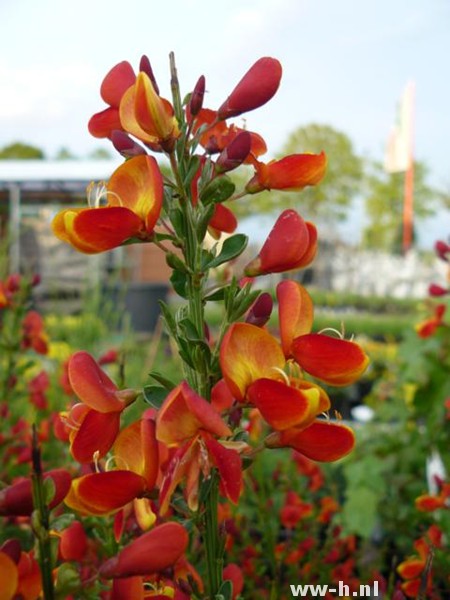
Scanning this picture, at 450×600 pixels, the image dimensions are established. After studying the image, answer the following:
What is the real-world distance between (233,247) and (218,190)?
0.06 meters

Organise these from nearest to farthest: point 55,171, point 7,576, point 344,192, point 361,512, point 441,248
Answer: point 7,576 → point 441,248 → point 361,512 → point 55,171 → point 344,192

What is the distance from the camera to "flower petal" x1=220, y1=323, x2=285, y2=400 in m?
0.64

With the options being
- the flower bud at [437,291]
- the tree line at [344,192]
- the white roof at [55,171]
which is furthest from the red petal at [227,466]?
the tree line at [344,192]

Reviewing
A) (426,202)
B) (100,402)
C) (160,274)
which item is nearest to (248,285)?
(100,402)

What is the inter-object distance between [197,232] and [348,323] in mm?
8488

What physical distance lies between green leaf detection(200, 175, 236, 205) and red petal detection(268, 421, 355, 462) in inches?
9.4

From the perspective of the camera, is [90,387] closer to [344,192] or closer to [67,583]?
[67,583]

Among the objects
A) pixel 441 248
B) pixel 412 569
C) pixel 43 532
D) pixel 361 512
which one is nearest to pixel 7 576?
pixel 43 532

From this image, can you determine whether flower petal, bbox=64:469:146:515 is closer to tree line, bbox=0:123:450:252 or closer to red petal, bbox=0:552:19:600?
red petal, bbox=0:552:19:600

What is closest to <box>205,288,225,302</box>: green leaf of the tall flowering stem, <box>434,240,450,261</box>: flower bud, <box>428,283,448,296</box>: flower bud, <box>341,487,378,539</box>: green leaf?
the tall flowering stem

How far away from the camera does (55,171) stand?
10664 millimetres

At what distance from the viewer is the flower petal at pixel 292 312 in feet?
2.25

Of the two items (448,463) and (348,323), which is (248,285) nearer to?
(448,463)

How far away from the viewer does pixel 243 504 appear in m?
2.23
